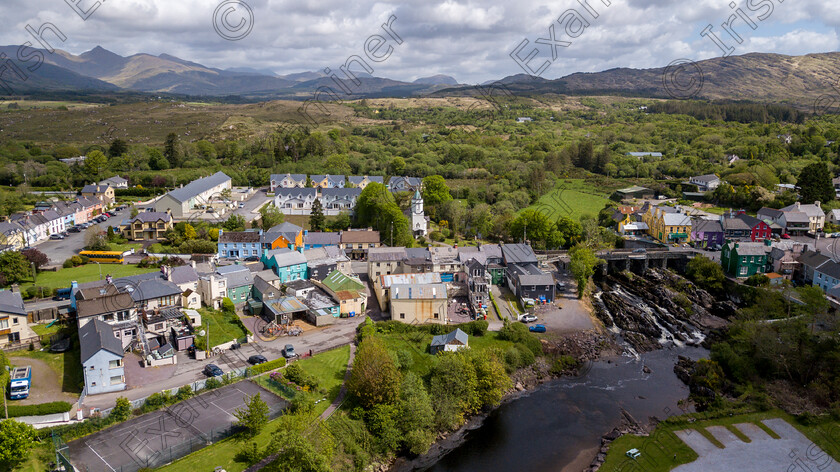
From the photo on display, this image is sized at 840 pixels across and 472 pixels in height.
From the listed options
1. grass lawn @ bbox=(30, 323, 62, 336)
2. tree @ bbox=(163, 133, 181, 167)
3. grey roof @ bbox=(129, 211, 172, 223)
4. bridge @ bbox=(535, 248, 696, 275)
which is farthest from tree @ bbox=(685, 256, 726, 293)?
tree @ bbox=(163, 133, 181, 167)

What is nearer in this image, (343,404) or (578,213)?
(343,404)

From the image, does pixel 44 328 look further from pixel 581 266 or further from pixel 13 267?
pixel 581 266

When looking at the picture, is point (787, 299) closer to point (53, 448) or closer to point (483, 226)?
point (483, 226)

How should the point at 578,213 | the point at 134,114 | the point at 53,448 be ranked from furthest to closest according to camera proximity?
the point at 134,114, the point at 578,213, the point at 53,448

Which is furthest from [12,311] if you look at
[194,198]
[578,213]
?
[578,213]

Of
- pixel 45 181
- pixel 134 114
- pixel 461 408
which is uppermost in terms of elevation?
pixel 134 114

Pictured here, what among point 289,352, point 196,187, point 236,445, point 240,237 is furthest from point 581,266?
point 196,187

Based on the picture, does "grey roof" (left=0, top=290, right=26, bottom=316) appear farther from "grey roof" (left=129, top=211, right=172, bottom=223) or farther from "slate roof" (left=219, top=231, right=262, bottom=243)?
"grey roof" (left=129, top=211, right=172, bottom=223)
